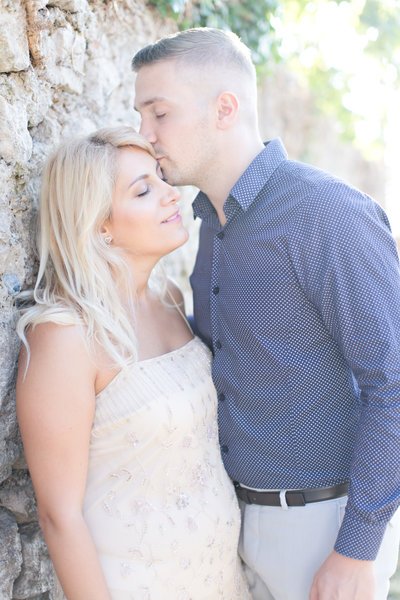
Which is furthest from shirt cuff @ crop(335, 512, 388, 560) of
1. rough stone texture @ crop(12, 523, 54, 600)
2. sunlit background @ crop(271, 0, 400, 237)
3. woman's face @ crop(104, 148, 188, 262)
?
sunlit background @ crop(271, 0, 400, 237)

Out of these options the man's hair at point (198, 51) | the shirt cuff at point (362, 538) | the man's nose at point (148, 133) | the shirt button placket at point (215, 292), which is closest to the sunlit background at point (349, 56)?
the man's hair at point (198, 51)

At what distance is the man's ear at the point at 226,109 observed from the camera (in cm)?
245

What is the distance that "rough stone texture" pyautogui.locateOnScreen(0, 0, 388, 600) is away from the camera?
195 centimetres

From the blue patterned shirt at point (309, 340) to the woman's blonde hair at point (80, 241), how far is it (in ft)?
1.40

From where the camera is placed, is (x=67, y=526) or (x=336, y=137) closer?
(x=67, y=526)

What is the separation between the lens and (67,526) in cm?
185

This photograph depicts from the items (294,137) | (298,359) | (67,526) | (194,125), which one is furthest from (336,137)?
(67,526)

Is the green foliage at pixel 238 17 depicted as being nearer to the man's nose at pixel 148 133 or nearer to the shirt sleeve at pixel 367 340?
the man's nose at pixel 148 133

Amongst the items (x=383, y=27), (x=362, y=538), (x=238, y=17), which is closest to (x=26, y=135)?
(x=362, y=538)

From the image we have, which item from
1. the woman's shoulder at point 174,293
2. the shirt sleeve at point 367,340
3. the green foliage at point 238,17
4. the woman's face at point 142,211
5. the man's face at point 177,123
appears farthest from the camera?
the green foliage at point 238,17

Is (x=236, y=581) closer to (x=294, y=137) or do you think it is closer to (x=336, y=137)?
(x=294, y=137)

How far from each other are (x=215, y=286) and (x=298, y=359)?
0.46 m

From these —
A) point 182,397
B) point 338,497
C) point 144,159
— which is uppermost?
point 144,159

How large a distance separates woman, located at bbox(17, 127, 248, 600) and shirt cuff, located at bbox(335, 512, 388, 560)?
0.50 metres
